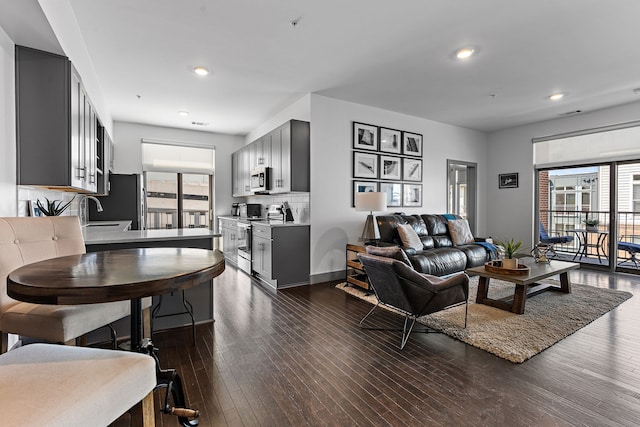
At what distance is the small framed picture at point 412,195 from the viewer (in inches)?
222

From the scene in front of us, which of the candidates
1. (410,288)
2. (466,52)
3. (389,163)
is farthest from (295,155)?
(410,288)

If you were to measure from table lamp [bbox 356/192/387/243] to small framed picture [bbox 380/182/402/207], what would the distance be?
1.09 meters

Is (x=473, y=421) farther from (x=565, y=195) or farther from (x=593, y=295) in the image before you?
(x=565, y=195)

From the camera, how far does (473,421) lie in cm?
164

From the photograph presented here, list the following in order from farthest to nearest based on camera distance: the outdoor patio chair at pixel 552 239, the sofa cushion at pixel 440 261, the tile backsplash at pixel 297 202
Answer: the outdoor patio chair at pixel 552 239 < the tile backsplash at pixel 297 202 < the sofa cushion at pixel 440 261

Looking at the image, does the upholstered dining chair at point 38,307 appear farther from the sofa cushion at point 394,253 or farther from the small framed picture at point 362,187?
the small framed picture at point 362,187

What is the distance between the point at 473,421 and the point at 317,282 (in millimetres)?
3085

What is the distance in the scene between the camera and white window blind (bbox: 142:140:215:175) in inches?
248

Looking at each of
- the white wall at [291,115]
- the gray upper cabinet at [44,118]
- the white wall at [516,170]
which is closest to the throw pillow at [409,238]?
the white wall at [291,115]

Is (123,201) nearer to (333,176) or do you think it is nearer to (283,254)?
(283,254)

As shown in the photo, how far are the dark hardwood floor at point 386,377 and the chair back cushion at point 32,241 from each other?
1.07 metres

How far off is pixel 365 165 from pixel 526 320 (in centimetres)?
310

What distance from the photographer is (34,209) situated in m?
2.47

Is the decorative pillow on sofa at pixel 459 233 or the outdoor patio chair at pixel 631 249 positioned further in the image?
the decorative pillow on sofa at pixel 459 233
